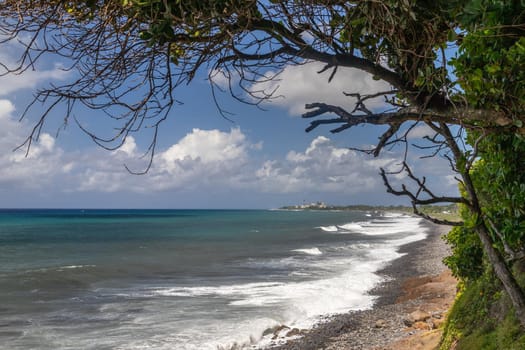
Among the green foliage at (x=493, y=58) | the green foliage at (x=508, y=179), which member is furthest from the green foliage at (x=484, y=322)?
the green foliage at (x=493, y=58)

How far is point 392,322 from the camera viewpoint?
12.3 m

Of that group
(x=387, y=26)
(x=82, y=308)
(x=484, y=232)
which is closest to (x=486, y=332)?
(x=484, y=232)

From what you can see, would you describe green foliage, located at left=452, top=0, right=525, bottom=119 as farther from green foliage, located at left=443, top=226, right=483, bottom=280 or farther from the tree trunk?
green foliage, located at left=443, top=226, right=483, bottom=280

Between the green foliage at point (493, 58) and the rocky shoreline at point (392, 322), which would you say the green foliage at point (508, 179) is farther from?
the rocky shoreline at point (392, 322)

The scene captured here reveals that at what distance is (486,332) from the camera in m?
5.62

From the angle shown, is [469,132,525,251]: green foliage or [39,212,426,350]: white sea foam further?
[39,212,426,350]: white sea foam

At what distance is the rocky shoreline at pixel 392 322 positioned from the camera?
10114mm

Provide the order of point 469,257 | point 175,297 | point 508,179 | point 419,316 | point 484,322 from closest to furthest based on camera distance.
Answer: point 508,179 < point 484,322 < point 469,257 < point 419,316 < point 175,297

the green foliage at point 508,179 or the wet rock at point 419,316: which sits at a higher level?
the green foliage at point 508,179

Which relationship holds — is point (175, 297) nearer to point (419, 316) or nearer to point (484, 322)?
point (419, 316)

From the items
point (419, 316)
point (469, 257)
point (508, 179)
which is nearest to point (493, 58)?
point (508, 179)

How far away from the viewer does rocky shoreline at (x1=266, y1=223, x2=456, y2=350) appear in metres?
10.1

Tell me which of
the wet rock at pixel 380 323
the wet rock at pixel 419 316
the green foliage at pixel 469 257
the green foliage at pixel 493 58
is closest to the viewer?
the green foliage at pixel 493 58

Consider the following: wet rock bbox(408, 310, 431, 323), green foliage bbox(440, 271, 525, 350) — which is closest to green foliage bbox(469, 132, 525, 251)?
green foliage bbox(440, 271, 525, 350)
